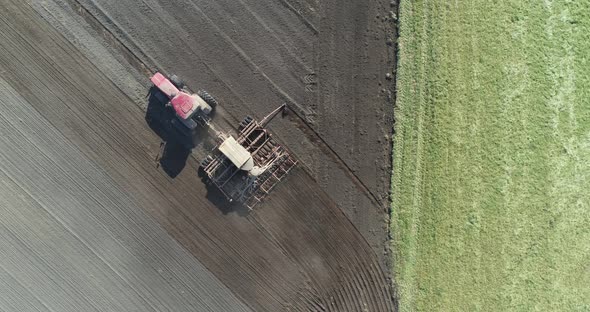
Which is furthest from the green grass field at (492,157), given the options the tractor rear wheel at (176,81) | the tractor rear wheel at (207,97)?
the tractor rear wheel at (176,81)

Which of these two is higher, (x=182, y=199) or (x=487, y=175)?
(x=182, y=199)

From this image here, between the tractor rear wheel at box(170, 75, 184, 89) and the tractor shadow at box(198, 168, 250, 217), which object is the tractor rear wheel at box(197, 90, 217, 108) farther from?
the tractor shadow at box(198, 168, 250, 217)

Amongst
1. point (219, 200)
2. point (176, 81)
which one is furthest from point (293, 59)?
point (219, 200)

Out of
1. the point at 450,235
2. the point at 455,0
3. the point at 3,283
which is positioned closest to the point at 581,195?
the point at 450,235

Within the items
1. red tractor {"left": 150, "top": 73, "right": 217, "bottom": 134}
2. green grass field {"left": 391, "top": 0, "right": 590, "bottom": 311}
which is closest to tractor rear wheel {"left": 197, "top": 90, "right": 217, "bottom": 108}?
red tractor {"left": 150, "top": 73, "right": 217, "bottom": 134}

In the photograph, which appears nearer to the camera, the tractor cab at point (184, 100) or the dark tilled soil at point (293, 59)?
the tractor cab at point (184, 100)

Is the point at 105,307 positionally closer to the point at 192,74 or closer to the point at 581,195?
the point at 192,74

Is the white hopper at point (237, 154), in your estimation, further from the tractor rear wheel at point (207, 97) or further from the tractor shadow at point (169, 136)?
the tractor rear wheel at point (207, 97)

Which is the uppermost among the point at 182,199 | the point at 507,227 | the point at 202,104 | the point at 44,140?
the point at 44,140
